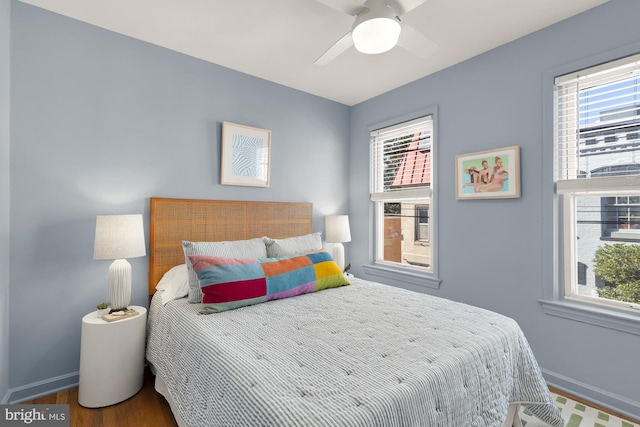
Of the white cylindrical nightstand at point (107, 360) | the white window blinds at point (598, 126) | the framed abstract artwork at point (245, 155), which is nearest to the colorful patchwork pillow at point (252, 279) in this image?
the white cylindrical nightstand at point (107, 360)

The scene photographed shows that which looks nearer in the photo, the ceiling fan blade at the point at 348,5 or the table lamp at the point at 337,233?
the ceiling fan blade at the point at 348,5

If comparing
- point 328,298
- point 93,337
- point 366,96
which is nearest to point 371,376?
point 328,298

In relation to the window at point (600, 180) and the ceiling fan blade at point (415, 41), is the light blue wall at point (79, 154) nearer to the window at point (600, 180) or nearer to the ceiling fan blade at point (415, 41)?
the ceiling fan blade at point (415, 41)

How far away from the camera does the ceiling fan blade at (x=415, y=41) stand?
1807 mm

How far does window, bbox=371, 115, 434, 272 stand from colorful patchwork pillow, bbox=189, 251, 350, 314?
4.42ft

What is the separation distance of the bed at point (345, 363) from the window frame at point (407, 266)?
0.94m

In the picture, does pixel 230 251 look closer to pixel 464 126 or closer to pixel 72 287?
pixel 72 287

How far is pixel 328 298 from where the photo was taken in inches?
85.4

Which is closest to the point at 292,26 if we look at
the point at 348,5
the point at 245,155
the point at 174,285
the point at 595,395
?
the point at 348,5

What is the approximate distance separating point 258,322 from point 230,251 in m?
0.77

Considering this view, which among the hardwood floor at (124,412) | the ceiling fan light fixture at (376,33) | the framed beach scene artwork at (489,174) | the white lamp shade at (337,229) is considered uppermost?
the ceiling fan light fixture at (376,33)

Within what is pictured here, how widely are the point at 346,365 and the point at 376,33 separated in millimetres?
1718

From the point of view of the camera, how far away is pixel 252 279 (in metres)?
2.01

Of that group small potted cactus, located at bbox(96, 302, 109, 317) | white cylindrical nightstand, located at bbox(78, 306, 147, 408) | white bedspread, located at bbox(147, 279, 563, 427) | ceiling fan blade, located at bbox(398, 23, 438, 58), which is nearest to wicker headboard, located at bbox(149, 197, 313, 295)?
small potted cactus, located at bbox(96, 302, 109, 317)
